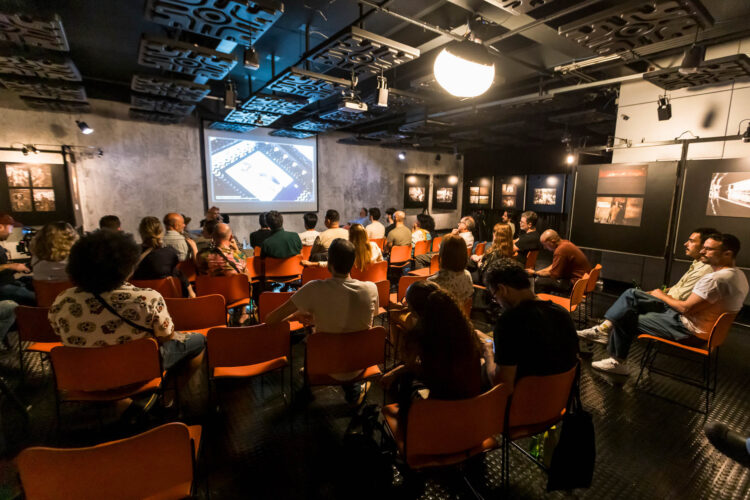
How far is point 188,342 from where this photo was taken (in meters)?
2.36

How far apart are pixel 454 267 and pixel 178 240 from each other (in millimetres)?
3382

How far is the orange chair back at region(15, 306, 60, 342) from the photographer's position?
99.3 inches

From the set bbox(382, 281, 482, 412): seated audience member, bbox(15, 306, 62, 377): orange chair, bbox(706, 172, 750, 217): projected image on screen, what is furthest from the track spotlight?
bbox(706, 172, 750, 217): projected image on screen

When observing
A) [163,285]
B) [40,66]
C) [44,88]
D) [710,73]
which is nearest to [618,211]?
[710,73]

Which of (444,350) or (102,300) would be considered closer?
(444,350)

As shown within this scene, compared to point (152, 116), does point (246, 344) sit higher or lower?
lower

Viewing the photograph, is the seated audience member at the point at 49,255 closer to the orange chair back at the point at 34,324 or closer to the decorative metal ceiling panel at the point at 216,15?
the orange chair back at the point at 34,324

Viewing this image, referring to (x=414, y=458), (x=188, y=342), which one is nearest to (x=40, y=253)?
(x=188, y=342)

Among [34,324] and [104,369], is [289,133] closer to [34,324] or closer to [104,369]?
[34,324]

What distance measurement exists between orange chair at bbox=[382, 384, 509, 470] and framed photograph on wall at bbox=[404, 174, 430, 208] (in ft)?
38.8

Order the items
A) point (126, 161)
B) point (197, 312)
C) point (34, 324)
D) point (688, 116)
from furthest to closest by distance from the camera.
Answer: point (126, 161) → point (688, 116) → point (197, 312) → point (34, 324)

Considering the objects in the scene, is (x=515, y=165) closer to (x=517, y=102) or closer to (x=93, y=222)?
(x=517, y=102)

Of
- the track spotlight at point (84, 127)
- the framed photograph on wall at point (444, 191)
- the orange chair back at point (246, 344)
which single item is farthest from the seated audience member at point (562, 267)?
the framed photograph on wall at point (444, 191)

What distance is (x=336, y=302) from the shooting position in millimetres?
2277
